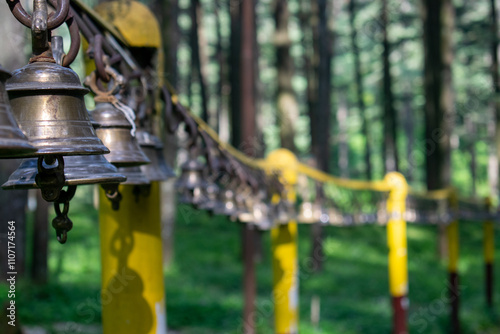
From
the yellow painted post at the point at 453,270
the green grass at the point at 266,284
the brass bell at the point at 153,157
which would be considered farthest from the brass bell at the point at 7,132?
the yellow painted post at the point at 453,270

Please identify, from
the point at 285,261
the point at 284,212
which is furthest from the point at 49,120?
the point at 285,261

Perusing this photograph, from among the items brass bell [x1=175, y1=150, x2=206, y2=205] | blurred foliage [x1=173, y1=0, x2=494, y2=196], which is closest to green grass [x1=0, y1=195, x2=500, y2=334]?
brass bell [x1=175, y1=150, x2=206, y2=205]

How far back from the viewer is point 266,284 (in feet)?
50.3

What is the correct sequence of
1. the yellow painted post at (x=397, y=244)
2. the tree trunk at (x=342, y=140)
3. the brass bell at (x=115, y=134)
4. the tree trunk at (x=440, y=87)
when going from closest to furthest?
1. the brass bell at (x=115, y=134)
2. the yellow painted post at (x=397, y=244)
3. the tree trunk at (x=440, y=87)
4. the tree trunk at (x=342, y=140)

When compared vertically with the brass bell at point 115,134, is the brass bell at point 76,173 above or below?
below

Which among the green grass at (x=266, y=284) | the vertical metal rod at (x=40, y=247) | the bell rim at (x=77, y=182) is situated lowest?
the green grass at (x=266, y=284)

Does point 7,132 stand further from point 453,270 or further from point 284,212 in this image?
point 453,270

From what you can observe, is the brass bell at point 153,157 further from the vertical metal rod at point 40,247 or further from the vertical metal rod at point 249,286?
the vertical metal rod at point 40,247

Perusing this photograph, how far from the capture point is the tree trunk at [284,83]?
50.5 feet

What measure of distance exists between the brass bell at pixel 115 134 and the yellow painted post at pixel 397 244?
7.47m

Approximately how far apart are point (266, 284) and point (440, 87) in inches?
329

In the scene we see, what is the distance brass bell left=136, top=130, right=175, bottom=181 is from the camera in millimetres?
3381

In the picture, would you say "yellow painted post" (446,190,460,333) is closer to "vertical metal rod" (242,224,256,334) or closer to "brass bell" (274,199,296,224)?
"vertical metal rod" (242,224,256,334)

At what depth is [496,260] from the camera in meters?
19.8
